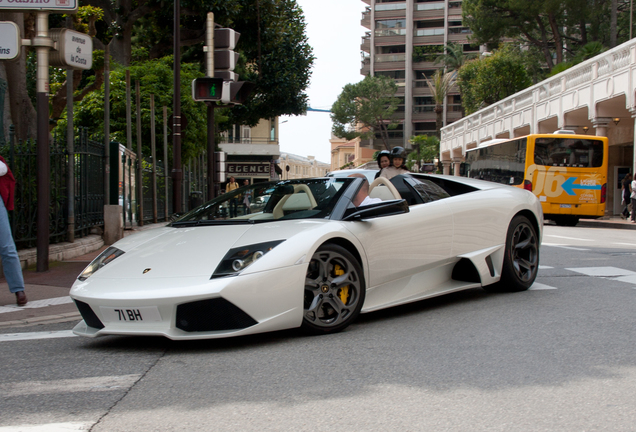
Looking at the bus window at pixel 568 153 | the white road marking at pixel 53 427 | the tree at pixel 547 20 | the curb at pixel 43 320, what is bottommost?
the curb at pixel 43 320

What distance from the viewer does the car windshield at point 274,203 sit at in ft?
17.4

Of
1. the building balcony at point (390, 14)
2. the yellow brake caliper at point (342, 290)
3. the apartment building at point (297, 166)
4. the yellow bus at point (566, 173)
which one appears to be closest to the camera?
the yellow brake caliper at point (342, 290)

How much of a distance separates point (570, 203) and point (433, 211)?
58.2 ft

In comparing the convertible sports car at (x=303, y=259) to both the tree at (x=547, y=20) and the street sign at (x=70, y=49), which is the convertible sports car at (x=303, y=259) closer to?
the street sign at (x=70, y=49)

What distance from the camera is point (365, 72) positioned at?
10044 centimetres

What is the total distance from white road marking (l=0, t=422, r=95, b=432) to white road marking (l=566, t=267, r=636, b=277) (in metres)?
6.32

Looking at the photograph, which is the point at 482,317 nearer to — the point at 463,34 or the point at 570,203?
the point at 570,203

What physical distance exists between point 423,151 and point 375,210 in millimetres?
72414

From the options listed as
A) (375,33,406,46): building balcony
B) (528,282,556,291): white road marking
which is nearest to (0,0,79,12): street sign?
(528,282,556,291): white road marking

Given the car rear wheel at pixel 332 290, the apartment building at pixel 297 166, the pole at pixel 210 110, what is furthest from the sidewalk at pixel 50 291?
the apartment building at pixel 297 166

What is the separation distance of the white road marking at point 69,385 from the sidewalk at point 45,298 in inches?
82.5

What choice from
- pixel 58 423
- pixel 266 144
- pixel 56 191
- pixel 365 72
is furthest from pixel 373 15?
pixel 58 423

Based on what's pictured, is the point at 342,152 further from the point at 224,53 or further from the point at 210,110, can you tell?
the point at 224,53

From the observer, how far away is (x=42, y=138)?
8.42 meters
